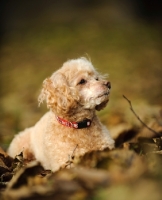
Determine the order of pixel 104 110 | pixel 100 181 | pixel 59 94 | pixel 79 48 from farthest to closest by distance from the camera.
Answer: pixel 79 48 → pixel 104 110 → pixel 59 94 → pixel 100 181

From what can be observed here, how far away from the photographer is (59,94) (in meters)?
4.59

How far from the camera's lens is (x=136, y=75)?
11.8 metres

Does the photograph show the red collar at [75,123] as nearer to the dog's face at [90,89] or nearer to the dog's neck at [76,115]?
the dog's neck at [76,115]

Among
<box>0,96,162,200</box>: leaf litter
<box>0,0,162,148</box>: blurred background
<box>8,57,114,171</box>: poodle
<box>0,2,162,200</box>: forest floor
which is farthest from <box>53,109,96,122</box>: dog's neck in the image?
<box>0,0,162,148</box>: blurred background

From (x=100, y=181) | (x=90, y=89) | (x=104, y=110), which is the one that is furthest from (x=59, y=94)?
(x=104, y=110)

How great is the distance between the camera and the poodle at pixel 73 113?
4.55 metres

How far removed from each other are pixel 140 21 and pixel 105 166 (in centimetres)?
1547

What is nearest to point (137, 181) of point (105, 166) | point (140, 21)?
point (105, 166)

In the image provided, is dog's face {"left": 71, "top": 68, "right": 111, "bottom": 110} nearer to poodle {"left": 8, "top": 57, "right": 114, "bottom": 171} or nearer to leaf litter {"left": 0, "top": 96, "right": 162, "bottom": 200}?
poodle {"left": 8, "top": 57, "right": 114, "bottom": 171}

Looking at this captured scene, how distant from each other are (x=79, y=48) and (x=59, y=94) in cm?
1037

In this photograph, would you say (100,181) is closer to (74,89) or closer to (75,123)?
(75,123)

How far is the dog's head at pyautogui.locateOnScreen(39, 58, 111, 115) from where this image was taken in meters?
4.54

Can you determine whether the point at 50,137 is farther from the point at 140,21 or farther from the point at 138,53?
the point at 140,21

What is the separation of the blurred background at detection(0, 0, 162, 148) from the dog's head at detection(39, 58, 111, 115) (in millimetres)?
2015
